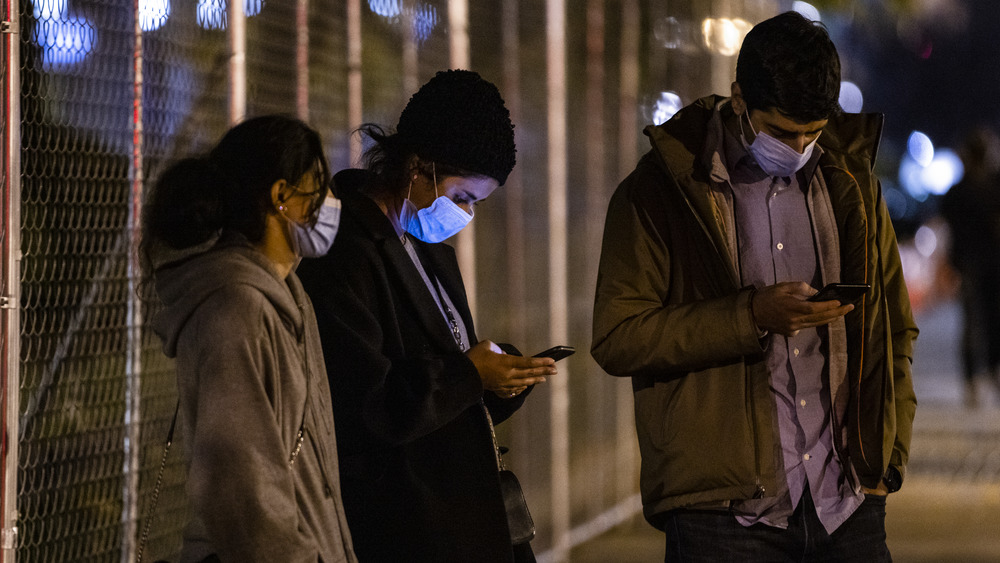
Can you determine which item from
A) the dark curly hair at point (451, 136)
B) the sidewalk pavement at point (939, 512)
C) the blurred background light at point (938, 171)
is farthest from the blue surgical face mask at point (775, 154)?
the blurred background light at point (938, 171)

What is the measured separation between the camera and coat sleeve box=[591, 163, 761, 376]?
293cm

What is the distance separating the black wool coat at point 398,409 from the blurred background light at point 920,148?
48915 millimetres

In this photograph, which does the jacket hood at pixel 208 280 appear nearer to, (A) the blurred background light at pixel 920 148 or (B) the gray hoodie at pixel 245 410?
(B) the gray hoodie at pixel 245 410


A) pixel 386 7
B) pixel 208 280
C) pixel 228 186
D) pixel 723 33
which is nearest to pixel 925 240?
pixel 723 33

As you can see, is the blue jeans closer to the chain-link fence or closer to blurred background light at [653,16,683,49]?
the chain-link fence

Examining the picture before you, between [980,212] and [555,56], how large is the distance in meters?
5.93

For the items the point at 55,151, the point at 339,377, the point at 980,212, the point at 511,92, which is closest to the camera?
the point at 339,377

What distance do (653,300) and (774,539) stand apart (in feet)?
2.19

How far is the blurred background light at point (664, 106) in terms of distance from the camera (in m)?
7.95

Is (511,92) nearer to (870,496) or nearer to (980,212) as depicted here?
(870,496)

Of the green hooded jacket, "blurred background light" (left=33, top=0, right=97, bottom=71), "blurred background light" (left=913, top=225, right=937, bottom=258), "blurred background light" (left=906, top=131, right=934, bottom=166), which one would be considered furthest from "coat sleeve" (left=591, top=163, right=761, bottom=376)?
"blurred background light" (left=906, top=131, right=934, bottom=166)

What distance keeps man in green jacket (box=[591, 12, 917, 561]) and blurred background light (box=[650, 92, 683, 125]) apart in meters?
4.81

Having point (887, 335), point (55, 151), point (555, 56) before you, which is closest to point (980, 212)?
point (555, 56)

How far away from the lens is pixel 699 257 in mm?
3078
